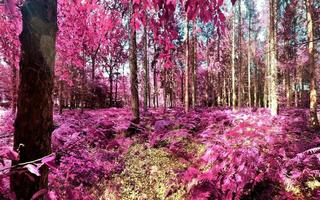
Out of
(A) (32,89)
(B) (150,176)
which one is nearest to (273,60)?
(B) (150,176)

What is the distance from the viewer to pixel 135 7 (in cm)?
220

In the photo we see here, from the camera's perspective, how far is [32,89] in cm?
222

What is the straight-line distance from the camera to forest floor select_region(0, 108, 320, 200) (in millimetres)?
4461

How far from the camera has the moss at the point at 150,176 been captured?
5.35 metres

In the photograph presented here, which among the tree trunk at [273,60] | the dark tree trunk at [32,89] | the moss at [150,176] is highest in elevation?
the tree trunk at [273,60]

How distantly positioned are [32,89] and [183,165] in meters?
4.50

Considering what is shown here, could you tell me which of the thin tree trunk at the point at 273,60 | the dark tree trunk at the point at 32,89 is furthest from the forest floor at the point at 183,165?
the thin tree trunk at the point at 273,60

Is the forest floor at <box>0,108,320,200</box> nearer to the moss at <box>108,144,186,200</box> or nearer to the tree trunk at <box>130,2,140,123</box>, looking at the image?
the moss at <box>108,144,186,200</box>

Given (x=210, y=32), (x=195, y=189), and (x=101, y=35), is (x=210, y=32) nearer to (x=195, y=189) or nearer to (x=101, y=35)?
(x=101, y=35)

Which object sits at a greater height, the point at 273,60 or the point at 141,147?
the point at 273,60

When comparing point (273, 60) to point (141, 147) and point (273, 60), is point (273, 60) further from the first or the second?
point (141, 147)

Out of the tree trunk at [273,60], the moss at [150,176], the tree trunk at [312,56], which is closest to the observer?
the moss at [150,176]

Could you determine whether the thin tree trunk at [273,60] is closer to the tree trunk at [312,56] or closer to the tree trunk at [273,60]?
the tree trunk at [273,60]

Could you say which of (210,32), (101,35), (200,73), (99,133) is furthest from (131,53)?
(200,73)
